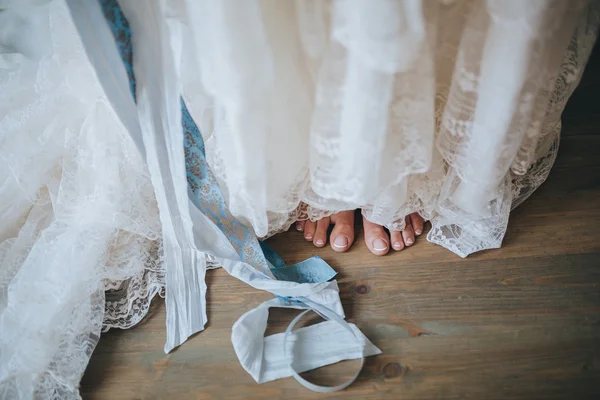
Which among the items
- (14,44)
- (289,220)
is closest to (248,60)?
(289,220)

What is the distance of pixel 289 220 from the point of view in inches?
38.3

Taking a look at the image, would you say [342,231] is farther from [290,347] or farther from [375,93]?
[375,93]

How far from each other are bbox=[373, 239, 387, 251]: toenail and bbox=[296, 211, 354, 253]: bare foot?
0.05 metres

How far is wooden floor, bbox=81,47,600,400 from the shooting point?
30.0 inches

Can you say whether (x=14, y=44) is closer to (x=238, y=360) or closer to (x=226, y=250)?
(x=226, y=250)

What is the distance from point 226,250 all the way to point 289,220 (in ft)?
0.47

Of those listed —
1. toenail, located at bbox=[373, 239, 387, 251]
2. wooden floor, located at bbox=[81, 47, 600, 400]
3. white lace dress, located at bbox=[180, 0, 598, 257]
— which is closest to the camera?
white lace dress, located at bbox=[180, 0, 598, 257]

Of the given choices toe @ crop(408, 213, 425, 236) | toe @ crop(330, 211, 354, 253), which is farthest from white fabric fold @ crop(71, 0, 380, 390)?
toe @ crop(408, 213, 425, 236)

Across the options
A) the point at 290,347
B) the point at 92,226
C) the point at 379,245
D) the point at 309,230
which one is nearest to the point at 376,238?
the point at 379,245

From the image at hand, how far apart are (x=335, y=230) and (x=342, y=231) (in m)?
0.02

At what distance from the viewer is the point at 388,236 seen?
0.97 metres

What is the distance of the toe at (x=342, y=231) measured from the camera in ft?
3.17

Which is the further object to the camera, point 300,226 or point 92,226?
point 300,226

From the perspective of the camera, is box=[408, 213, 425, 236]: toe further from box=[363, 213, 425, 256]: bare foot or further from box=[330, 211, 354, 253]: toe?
box=[330, 211, 354, 253]: toe
